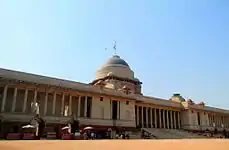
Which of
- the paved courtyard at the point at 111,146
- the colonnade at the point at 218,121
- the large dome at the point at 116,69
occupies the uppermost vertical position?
the large dome at the point at 116,69

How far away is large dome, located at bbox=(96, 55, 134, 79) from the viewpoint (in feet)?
204

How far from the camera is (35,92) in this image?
38188 millimetres

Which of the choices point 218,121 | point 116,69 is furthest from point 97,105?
point 218,121

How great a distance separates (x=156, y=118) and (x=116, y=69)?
15492mm

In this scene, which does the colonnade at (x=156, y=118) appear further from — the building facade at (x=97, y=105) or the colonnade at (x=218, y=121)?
the colonnade at (x=218, y=121)

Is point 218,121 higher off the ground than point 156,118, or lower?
lower

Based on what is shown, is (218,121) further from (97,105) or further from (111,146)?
(111,146)

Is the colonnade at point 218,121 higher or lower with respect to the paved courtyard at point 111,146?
higher

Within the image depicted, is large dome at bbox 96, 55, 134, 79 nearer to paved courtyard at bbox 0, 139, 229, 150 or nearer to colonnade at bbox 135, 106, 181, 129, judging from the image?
colonnade at bbox 135, 106, 181, 129

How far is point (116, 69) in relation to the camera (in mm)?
62219

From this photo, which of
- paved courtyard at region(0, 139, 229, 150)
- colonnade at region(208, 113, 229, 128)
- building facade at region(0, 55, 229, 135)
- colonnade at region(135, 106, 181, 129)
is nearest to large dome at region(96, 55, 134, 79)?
building facade at region(0, 55, 229, 135)

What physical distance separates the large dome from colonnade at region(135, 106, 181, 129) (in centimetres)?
1140

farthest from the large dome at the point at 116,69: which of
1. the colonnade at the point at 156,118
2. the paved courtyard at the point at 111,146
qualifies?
the paved courtyard at the point at 111,146

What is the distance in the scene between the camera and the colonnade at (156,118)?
54019mm
